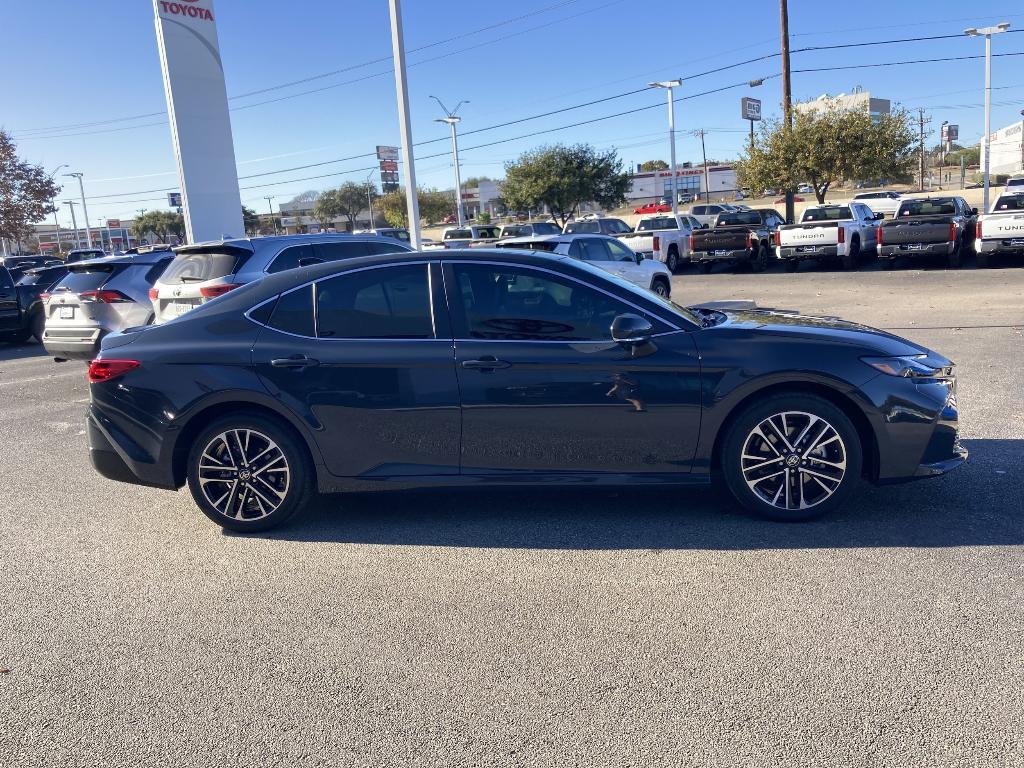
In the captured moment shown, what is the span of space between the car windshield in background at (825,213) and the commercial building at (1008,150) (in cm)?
7894

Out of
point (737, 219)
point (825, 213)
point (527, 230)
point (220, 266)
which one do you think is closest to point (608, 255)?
point (220, 266)

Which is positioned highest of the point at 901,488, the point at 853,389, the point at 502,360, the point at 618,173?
the point at 618,173

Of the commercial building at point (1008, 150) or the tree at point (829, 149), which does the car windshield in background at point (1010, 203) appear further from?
the commercial building at point (1008, 150)

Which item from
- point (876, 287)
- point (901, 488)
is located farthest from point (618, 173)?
point (901, 488)

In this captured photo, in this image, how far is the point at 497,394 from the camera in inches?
187

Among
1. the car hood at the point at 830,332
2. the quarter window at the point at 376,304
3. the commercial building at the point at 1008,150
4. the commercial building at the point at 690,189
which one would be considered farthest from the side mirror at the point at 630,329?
the commercial building at the point at 690,189

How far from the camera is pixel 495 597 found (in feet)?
13.4

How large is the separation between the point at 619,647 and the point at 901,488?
2.78 metres

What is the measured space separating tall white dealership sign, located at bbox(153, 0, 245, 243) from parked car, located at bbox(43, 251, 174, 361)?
783cm

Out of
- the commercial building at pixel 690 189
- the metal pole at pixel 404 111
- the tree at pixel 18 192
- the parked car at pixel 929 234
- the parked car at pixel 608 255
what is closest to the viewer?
the parked car at pixel 608 255

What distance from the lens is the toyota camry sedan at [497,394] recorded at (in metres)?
4.71

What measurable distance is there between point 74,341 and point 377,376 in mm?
7748

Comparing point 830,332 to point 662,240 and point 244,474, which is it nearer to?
point 244,474

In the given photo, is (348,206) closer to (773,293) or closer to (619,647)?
(773,293)
